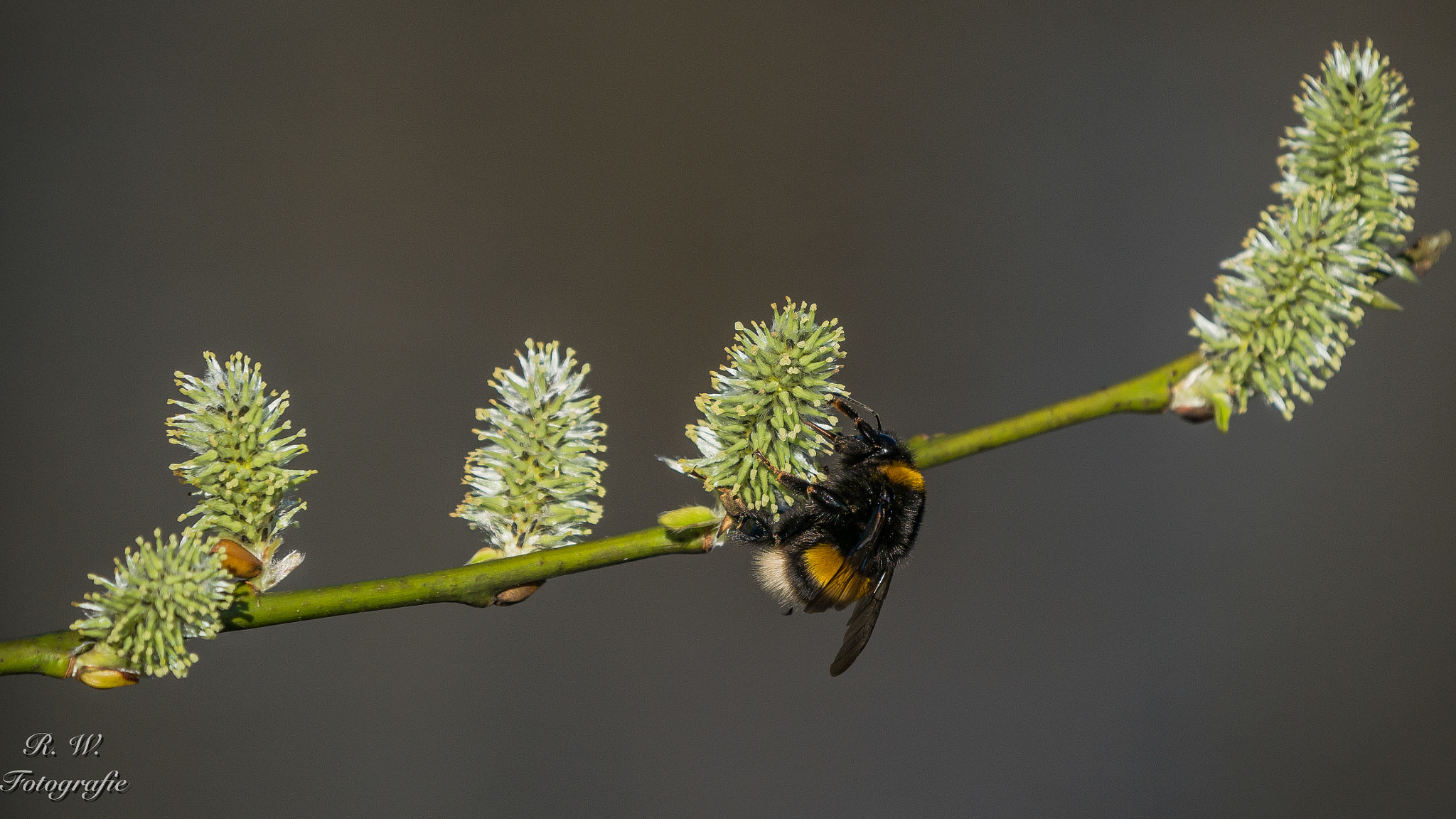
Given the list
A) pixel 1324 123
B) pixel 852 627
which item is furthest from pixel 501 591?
pixel 1324 123

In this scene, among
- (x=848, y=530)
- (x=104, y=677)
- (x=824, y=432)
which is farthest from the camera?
(x=848, y=530)

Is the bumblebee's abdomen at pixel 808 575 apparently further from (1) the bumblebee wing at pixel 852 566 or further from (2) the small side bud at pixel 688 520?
(2) the small side bud at pixel 688 520

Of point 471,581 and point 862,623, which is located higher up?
point 471,581

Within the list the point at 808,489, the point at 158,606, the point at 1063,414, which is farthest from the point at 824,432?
Result: the point at 158,606

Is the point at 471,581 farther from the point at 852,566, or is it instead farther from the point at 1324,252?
the point at 1324,252

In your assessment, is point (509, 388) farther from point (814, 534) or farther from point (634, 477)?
point (634, 477)

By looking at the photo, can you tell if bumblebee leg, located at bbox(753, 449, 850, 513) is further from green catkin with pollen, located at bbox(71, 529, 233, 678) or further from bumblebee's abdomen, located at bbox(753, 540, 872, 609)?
green catkin with pollen, located at bbox(71, 529, 233, 678)
